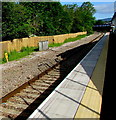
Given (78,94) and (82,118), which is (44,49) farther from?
(82,118)

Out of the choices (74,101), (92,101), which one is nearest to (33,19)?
(74,101)

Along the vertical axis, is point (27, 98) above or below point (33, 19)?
below

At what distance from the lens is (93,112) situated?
459 cm

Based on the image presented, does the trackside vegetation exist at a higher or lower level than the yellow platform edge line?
higher

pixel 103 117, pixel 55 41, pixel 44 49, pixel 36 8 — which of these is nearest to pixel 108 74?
pixel 103 117

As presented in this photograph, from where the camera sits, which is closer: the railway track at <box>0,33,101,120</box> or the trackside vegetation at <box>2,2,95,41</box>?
the railway track at <box>0,33,101,120</box>

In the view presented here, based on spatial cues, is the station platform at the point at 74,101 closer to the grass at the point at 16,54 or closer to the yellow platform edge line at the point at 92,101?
the yellow platform edge line at the point at 92,101

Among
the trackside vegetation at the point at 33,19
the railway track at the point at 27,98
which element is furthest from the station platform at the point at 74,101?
the trackside vegetation at the point at 33,19

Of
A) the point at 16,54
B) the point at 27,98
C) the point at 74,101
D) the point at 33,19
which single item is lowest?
the point at 27,98

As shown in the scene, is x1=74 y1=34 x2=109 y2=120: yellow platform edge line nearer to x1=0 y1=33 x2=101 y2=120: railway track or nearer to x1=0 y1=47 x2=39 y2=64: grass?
x1=0 y1=33 x2=101 y2=120: railway track

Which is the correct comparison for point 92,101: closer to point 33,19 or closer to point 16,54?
point 16,54

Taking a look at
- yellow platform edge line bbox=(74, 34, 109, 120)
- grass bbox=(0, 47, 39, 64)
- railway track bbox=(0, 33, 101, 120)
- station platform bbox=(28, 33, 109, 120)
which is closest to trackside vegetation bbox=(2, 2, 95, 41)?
grass bbox=(0, 47, 39, 64)

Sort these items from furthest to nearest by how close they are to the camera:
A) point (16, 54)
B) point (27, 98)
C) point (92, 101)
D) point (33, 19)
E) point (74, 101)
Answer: point (33, 19) → point (16, 54) → point (27, 98) → point (74, 101) → point (92, 101)

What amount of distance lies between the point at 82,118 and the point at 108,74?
5.59m
